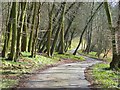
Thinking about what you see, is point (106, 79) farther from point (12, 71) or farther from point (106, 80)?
point (12, 71)

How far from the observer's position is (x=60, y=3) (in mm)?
37312

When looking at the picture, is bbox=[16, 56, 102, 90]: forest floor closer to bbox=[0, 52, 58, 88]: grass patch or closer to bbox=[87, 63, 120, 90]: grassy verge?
bbox=[0, 52, 58, 88]: grass patch

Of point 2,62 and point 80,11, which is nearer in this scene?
point 2,62

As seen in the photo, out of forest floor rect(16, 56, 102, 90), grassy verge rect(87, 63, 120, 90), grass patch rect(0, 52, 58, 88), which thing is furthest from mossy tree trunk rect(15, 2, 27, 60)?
grassy verge rect(87, 63, 120, 90)

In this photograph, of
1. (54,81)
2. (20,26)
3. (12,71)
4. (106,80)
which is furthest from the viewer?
(20,26)

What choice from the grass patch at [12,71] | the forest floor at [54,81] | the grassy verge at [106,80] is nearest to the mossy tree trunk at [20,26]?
the grass patch at [12,71]

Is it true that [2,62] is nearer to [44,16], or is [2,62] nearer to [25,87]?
[25,87]

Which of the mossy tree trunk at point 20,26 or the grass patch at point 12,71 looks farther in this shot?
the mossy tree trunk at point 20,26

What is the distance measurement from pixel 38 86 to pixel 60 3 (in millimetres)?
25073

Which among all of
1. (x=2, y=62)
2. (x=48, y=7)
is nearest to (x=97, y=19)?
(x=48, y=7)

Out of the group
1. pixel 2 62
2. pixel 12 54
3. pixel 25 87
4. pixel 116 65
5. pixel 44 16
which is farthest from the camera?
pixel 44 16

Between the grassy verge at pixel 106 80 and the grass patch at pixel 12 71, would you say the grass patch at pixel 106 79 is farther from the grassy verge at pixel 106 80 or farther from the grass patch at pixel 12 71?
the grass patch at pixel 12 71

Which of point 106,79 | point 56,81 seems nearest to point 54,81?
point 56,81

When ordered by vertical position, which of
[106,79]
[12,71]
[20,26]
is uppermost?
[20,26]
